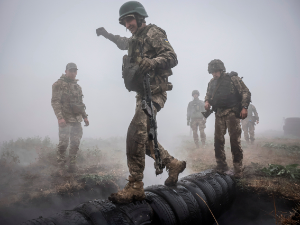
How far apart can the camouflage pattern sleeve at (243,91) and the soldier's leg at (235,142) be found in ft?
1.22

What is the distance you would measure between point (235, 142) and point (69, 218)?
3.60 m

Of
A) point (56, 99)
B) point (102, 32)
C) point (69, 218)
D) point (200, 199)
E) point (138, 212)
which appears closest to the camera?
point (69, 218)

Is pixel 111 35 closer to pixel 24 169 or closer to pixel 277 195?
pixel 277 195

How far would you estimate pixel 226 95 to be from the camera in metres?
4.26

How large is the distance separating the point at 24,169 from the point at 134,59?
522 cm

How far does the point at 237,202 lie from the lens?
3131 millimetres

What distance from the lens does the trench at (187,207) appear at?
1.64 meters

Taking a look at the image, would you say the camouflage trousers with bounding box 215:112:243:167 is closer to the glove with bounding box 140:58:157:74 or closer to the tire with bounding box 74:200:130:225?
the glove with bounding box 140:58:157:74

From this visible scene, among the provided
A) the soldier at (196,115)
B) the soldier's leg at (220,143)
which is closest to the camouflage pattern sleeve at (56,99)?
the soldier's leg at (220,143)

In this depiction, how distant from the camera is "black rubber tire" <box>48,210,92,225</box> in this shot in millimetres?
1516

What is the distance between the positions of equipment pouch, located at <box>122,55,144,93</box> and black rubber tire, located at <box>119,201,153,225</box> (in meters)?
1.43

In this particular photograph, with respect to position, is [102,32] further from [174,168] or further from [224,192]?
[224,192]

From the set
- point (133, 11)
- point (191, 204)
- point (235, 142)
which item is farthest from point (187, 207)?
point (133, 11)

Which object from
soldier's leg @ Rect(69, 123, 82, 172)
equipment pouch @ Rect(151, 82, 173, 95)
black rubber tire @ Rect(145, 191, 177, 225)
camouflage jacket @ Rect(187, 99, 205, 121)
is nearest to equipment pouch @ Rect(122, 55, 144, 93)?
equipment pouch @ Rect(151, 82, 173, 95)
